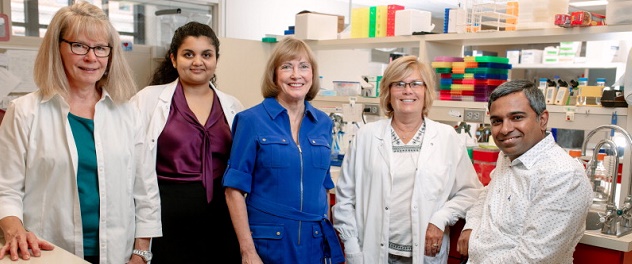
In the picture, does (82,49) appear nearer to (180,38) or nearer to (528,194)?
(180,38)

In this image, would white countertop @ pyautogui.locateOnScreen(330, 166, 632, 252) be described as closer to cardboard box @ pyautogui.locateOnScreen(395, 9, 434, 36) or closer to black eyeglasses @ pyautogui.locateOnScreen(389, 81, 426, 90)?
black eyeglasses @ pyautogui.locateOnScreen(389, 81, 426, 90)

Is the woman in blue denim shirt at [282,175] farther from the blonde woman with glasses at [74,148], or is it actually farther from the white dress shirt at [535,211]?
the white dress shirt at [535,211]

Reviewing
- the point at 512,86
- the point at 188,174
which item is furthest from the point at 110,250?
the point at 512,86

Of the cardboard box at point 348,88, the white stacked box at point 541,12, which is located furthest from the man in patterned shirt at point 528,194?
the cardboard box at point 348,88

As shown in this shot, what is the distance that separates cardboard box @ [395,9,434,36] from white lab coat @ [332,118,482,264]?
137 centimetres

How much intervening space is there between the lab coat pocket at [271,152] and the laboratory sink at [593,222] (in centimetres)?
115

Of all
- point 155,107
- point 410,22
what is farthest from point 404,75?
→ point 410,22

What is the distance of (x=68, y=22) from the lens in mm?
1697

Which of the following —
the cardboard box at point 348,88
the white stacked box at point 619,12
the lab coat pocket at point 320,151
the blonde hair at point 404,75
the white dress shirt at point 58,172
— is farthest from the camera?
the cardboard box at point 348,88

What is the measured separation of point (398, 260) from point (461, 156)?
1.52ft

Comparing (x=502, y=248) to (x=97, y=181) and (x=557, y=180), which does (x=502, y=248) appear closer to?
(x=557, y=180)

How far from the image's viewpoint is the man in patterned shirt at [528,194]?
1.65 m

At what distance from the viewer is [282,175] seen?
193cm

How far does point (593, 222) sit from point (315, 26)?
2.33 meters
